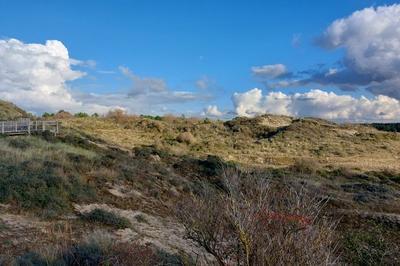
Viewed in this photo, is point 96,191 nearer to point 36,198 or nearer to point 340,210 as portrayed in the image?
point 36,198

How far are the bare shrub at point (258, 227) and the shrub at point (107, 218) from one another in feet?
29.2

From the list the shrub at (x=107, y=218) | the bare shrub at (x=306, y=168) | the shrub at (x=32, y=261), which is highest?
the shrub at (x=32, y=261)

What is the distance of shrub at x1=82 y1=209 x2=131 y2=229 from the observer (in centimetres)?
1483

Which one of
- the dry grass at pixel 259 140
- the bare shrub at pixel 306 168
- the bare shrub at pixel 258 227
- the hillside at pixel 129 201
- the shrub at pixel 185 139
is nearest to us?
the bare shrub at pixel 258 227

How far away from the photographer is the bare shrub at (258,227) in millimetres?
5281

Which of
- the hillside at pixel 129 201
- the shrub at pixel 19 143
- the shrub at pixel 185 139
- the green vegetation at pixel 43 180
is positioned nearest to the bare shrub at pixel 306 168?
the hillside at pixel 129 201

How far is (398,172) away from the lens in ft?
147

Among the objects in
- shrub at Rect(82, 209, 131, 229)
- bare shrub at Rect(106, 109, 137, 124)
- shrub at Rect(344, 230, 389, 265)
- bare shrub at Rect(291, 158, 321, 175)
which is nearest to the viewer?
shrub at Rect(344, 230, 389, 265)

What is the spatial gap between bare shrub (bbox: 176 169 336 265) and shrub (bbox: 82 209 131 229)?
29.2 feet

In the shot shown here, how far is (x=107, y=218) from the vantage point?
1504cm

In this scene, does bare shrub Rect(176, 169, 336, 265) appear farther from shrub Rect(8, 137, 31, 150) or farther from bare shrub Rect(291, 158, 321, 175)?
bare shrub Rect(291, 158, 321, 175)

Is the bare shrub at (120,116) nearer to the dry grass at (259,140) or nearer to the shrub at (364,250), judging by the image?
the dry grass at (259,140)

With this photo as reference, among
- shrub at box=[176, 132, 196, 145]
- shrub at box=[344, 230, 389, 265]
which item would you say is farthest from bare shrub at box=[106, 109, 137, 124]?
shrub at box=[344, 230, 389, 265]

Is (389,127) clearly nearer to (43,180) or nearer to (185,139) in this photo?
(185,139)
